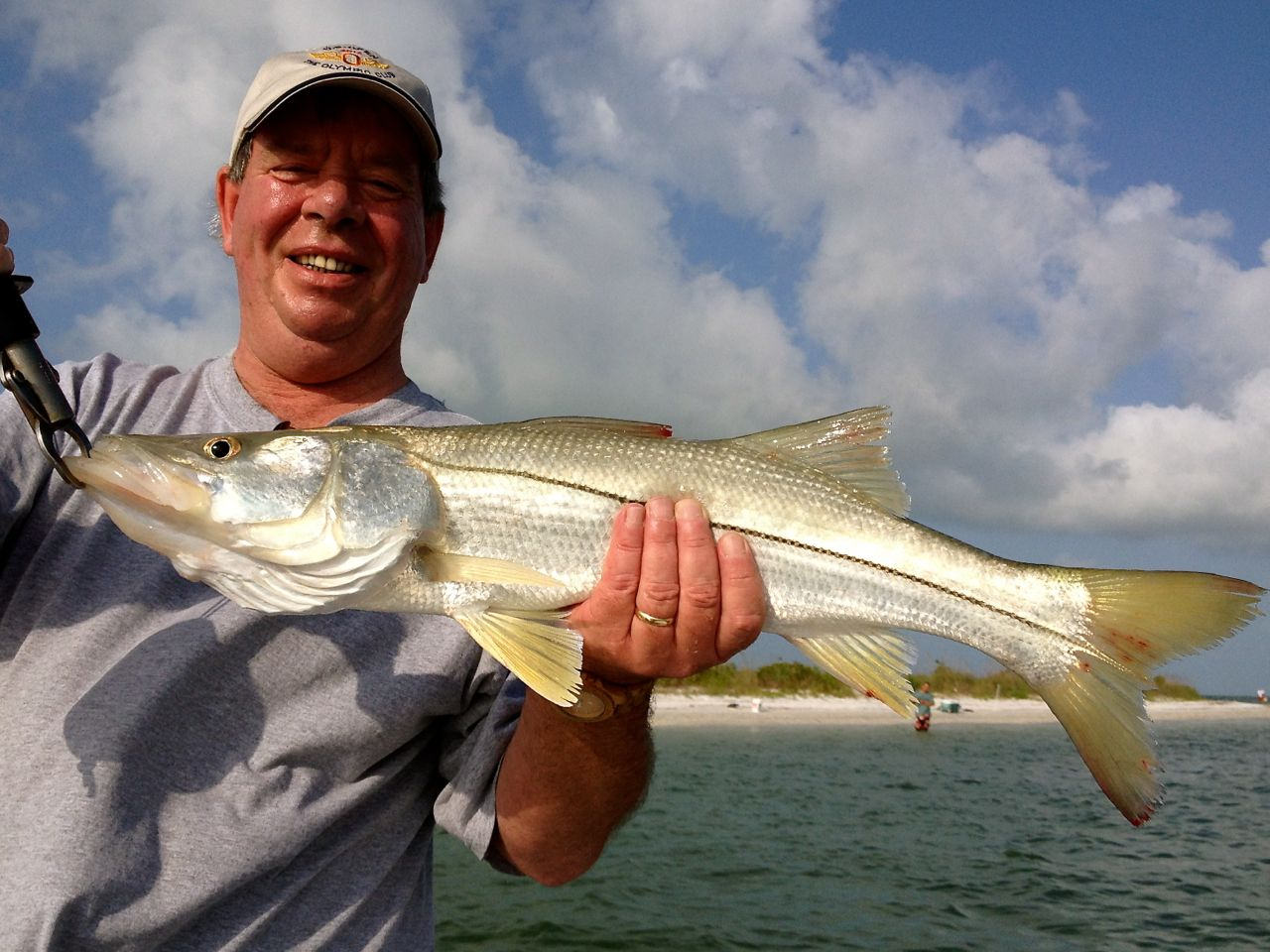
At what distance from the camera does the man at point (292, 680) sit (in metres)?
2.61

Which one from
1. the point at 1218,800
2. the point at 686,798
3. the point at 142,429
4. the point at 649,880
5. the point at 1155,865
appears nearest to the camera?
the point at 142,429

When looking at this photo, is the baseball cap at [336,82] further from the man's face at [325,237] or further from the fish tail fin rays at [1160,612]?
the fish tail fin rays at [1160,612]

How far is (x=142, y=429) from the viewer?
3221mm

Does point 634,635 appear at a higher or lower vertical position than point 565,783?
higher

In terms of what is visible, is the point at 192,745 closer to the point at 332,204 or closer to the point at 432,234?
the point at 332,204

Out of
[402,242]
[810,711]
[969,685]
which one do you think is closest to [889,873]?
[402,242]

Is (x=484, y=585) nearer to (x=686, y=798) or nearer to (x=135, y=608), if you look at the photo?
(x=135, y=608)

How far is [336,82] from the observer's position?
3.52 m

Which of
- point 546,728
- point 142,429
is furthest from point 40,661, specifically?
point 546,728

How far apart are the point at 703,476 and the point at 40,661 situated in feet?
6.78

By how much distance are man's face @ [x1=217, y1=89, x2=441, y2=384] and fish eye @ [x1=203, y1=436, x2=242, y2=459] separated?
75 cm

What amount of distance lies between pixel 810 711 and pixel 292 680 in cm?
4703

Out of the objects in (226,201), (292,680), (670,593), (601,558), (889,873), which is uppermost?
(226,201)

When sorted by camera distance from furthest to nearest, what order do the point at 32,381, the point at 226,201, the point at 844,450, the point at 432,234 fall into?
the point at 432,234 → the point at 226,201 → the point at 844,450 → the point at 32,381
